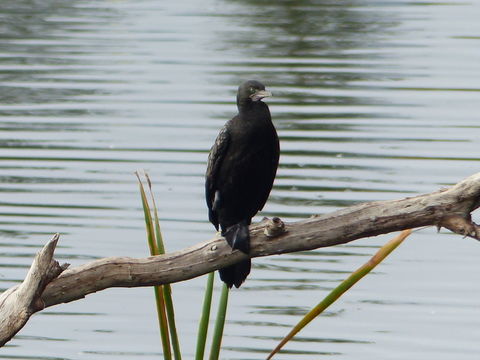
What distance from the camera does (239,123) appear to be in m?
4.55

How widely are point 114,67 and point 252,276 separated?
4604 mm

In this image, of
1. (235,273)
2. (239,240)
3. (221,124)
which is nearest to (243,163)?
(235,273)

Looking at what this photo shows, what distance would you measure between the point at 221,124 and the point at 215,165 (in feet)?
14.9

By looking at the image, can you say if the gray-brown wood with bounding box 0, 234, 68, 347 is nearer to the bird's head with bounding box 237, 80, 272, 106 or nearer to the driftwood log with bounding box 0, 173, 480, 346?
the driftwood log with bounding box 0, 173, 480, 346

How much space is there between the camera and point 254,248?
13.4 feet

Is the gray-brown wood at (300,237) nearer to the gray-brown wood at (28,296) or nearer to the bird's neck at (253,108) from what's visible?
the gray-brown wood at (28,296)

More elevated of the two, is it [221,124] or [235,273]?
[235,273]

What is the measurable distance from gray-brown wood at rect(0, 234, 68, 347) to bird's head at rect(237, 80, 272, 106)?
100 centimetres

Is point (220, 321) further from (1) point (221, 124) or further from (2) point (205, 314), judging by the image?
(1) point (221, 124)

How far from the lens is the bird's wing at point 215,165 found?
4582 millimetres

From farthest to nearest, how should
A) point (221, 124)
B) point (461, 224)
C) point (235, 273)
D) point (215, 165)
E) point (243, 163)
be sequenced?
point (221, 124) → point (215, 165) → point (243, 163) → point (235, 273) → point (461, 224)

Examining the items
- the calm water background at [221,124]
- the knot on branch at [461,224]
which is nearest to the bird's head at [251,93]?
the knot on branch at [461,224]

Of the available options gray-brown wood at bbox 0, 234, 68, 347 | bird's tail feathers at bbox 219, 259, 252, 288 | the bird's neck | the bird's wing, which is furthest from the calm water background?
gray-brown wood at bbox 0, 234, 68, 347

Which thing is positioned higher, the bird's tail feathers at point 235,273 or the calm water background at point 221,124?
the bird's tail feathers at point 235,273
